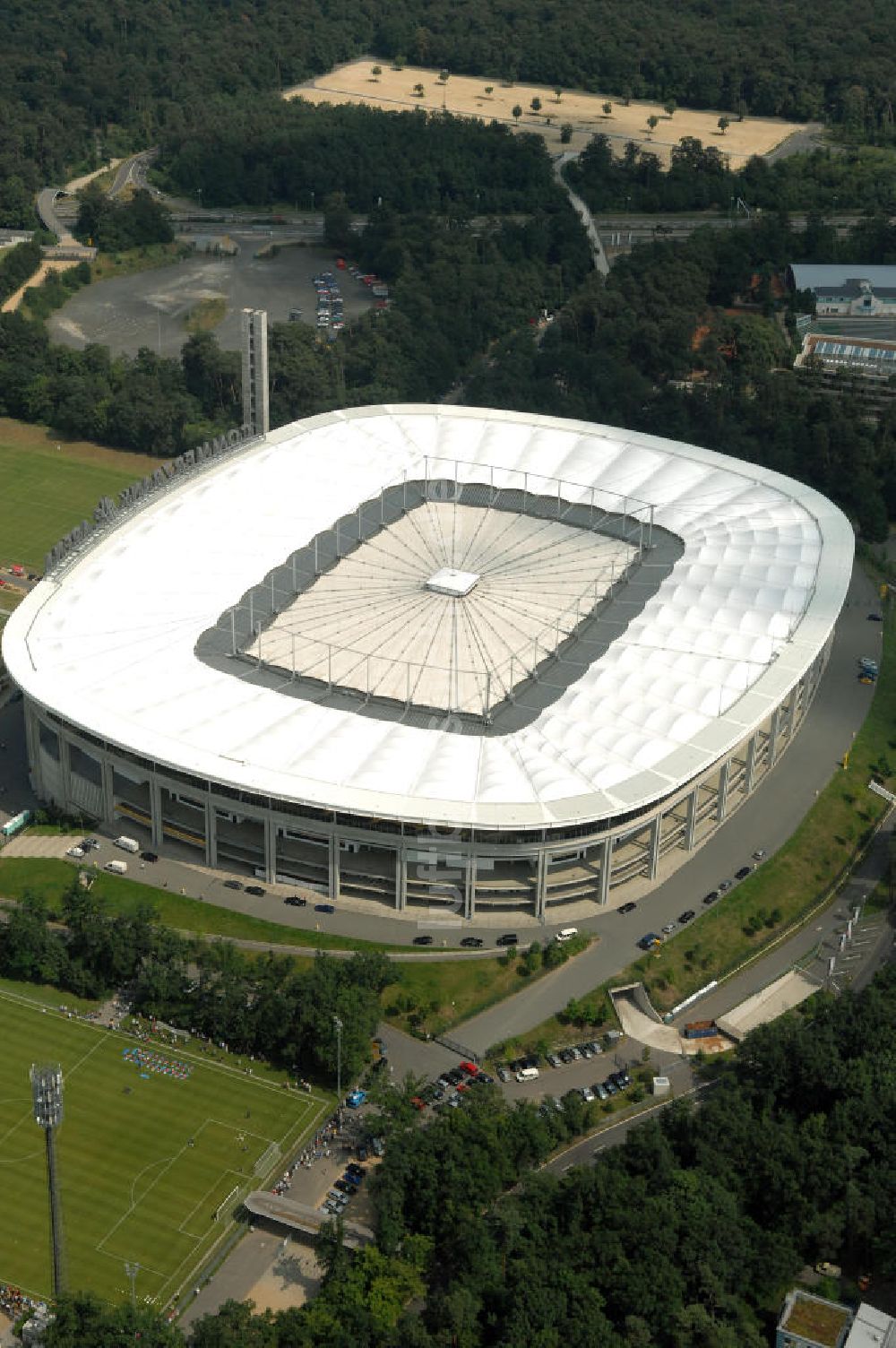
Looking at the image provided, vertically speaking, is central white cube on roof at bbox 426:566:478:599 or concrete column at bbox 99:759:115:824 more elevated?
central white cube on roof at bbox 426:566:478:599

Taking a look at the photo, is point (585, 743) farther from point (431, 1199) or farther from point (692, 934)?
point (431, 1199)

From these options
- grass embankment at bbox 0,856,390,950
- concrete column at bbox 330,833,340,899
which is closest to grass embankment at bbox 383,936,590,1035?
grass embankment at bbox 0,856,390,950

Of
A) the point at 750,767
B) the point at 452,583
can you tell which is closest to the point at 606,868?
the point at 750,767

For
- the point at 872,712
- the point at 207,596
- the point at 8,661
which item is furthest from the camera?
the point at 872,712

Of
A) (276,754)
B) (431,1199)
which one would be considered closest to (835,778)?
(276,754)

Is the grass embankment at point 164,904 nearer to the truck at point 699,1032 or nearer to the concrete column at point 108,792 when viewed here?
the concrete column at point 108,792

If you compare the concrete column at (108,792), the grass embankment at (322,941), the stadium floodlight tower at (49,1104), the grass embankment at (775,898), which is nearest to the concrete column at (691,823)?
the grass embankment at (775,898)

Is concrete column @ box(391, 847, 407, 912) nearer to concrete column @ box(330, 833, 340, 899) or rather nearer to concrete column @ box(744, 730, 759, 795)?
concrete column @ box(330, 833, 340, 899)
